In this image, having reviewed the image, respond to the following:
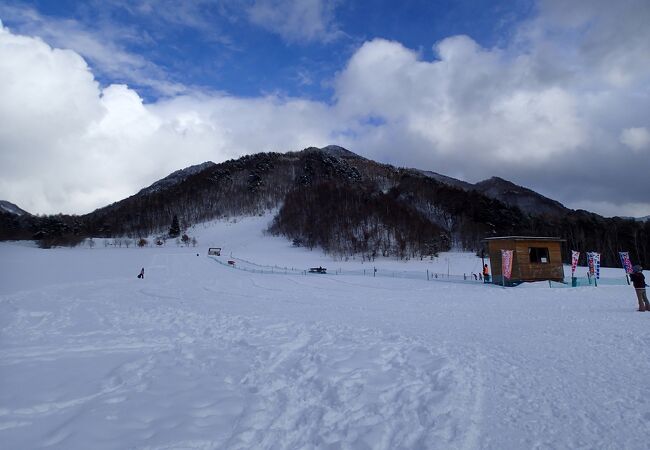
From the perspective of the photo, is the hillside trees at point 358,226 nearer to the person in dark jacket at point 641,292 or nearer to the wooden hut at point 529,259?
the wooden hut at point 529,259

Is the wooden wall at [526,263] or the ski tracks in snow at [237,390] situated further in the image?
the wooden wall at [526,263]

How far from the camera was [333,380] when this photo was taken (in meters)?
6.40

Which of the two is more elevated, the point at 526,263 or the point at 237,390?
the point at 526,263

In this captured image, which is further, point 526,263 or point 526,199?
point 526,199

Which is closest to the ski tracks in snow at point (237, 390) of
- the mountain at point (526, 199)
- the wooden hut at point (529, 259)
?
the wooden hut at point (529, 259)

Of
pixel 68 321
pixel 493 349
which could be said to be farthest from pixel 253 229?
pixel 493 349

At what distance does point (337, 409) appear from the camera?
17.1 ft

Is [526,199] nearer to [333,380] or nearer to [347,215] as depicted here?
[347,215]

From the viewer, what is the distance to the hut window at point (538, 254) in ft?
90.7

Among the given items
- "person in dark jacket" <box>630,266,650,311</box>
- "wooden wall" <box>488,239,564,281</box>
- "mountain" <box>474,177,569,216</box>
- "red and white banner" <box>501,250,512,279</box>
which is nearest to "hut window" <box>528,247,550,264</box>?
"wooden wall" <box>488,239,564,281</box>

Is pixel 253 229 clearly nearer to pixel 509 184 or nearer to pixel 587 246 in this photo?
pixel 587 246

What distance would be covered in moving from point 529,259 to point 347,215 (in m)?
56.8

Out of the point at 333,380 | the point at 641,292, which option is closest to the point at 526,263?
the point at 641,292

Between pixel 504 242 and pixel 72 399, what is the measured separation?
28.4 m
